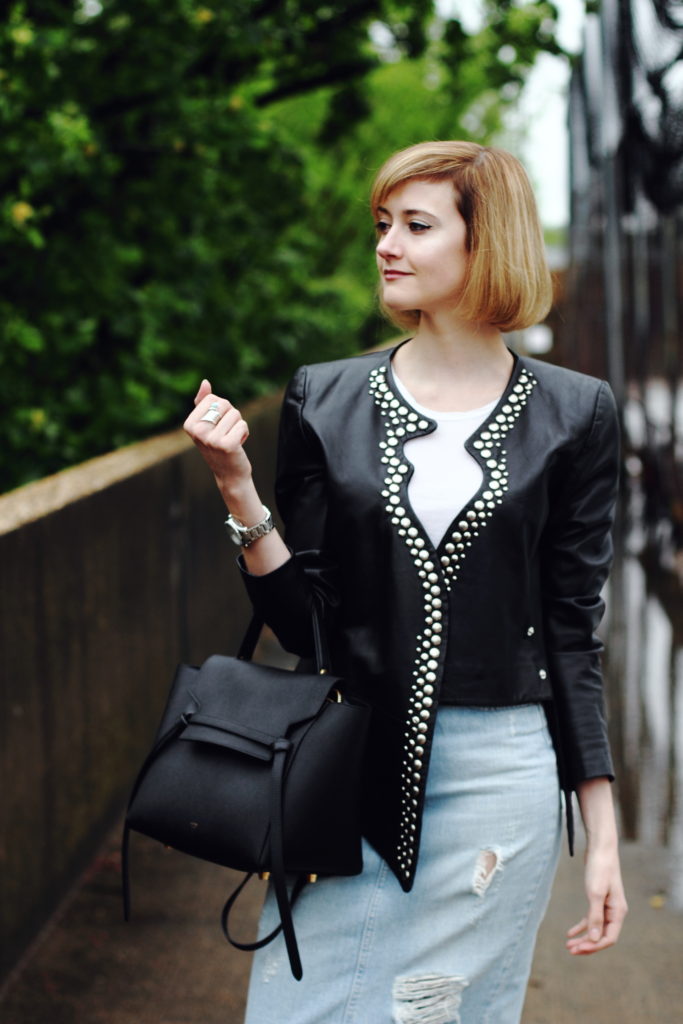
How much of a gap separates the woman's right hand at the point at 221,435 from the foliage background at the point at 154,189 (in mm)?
3417

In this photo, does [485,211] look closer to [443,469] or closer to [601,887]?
[443,469]

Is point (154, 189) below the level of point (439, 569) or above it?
above

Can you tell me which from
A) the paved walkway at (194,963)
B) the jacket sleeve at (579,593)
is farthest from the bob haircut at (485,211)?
the paved walkway at (194,963)

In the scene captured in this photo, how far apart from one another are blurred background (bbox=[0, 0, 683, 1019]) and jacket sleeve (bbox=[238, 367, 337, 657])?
0.57 m

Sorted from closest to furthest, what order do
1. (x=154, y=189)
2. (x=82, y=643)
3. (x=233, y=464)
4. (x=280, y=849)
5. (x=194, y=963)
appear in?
(x=280, y=849) < (x=233, y=464) < (x=194, y=963) < (x=82, y=643) < (x=154, y=189)

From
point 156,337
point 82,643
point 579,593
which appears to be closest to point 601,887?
point 579,593

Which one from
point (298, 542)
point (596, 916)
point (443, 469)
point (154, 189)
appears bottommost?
point (596, 916)

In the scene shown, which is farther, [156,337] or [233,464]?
[156,337]

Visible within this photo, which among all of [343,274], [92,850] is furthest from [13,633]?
[343,274]

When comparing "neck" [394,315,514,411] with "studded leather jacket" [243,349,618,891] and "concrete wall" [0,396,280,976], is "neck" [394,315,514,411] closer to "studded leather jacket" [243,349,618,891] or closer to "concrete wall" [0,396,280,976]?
"studded leather jacket" [243,349,618,891]

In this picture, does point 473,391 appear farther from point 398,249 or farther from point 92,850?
point 92,850

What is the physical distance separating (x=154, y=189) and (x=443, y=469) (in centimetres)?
540

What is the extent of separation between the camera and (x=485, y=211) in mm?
2350

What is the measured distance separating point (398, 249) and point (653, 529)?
9095 mm
